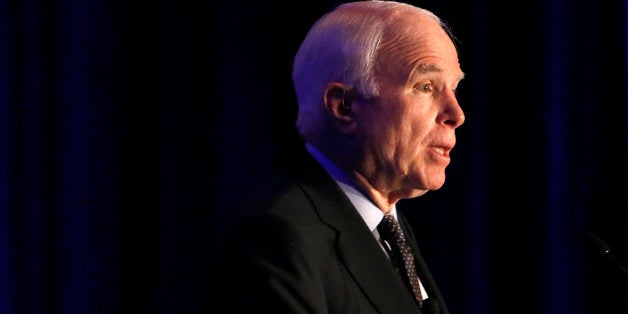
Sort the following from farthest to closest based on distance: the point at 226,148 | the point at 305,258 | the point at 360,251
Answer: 1. the point at 226,148
2. the point at 360,251
3. the point at 305,258

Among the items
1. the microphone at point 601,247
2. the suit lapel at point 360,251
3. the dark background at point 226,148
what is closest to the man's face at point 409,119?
the suit lapel at point 360,251

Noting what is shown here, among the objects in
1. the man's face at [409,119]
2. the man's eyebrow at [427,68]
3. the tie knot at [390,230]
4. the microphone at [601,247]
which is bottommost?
the microphone at [601,247]

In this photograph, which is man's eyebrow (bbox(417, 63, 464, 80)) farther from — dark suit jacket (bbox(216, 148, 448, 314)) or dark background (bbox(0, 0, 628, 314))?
dark background (bbox(0, 0, 628, 314))

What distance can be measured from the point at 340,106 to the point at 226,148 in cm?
106

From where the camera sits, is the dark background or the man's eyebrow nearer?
the man's eyebrow

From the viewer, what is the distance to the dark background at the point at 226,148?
2.29m

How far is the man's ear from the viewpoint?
1.53 m

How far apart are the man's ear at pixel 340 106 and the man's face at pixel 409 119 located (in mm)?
22

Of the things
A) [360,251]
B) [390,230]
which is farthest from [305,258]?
[390,230]

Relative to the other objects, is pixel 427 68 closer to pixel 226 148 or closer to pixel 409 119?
pixel 409 119

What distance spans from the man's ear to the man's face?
2 centimetres

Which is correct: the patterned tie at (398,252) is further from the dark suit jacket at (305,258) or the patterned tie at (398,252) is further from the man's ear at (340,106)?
the man's ear at (340,106)

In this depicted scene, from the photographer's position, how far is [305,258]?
1.25m

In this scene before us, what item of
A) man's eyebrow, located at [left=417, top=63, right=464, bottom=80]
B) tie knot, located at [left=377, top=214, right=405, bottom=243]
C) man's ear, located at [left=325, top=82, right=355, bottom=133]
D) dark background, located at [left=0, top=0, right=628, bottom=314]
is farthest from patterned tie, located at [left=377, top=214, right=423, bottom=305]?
dark background, located at [left=0, top=0, right=628, bottom=314]
